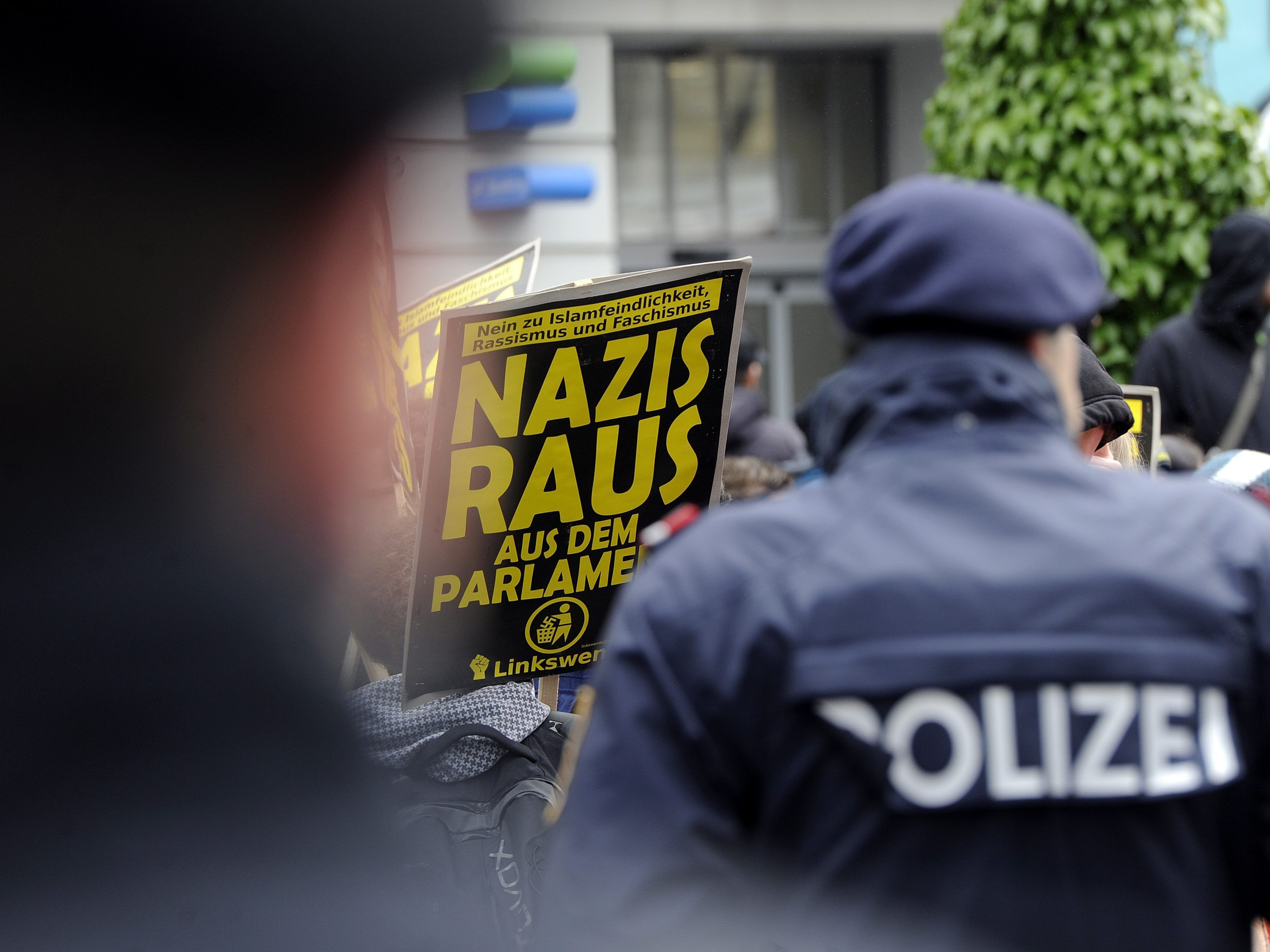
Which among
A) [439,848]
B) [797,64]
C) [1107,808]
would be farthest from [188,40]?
[797,64]

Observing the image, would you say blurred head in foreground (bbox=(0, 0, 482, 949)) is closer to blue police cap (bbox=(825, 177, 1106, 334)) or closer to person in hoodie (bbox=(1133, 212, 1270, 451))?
blue police cap (bbox=(825, 177, 1106, 334))

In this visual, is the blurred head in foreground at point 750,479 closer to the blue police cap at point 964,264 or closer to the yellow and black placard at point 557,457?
the yellow and black placard at point 557,457

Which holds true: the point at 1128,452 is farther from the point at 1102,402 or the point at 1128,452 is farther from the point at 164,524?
the point at 164,524

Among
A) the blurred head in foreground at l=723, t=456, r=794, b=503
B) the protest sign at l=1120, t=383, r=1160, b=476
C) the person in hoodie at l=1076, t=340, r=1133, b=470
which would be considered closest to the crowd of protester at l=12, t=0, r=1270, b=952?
the person in hoodie at l=1076, t=340, r=1133, b=470

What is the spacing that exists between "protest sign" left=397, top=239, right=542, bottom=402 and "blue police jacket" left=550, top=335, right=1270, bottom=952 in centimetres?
201

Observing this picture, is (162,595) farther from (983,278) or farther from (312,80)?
(983,278)

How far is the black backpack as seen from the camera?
2.02 metres

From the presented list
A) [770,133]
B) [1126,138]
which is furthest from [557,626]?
[770,133]

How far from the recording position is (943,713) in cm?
113

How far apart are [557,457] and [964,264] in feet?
3.49

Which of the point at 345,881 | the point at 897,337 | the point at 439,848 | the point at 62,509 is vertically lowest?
the point at 439,848

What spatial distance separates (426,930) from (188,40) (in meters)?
1.10

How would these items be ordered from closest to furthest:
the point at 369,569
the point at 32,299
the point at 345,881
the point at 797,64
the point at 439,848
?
the point at 32,299 → the point at 345,881 → the point at 439,848 → the point at 369,569 → the point at 797,64

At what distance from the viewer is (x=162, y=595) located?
4.92 feet
